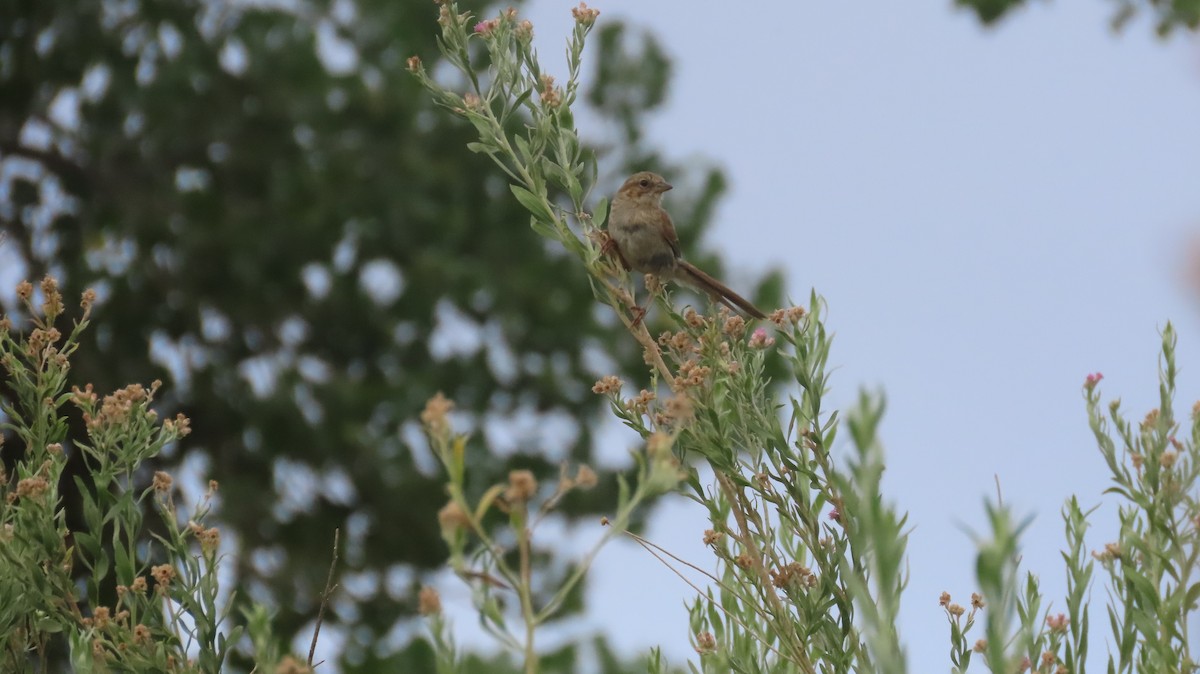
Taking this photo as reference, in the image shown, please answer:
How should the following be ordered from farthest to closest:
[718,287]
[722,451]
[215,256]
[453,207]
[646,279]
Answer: [453,207] → [215,256] → [718,287] → [646,279] → [722,451]

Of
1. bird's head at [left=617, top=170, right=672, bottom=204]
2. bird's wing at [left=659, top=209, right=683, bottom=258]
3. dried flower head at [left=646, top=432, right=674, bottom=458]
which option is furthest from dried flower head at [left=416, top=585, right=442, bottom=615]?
bird's head at [left=617, top=170, right=672, bottom=204]

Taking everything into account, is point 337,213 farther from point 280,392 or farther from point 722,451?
point 722,451

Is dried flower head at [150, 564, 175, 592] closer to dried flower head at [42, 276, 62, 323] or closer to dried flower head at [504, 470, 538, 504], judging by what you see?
dried flower head at [42, 276, 62, 323]

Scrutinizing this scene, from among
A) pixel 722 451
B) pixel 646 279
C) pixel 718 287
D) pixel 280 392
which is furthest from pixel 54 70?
pixel 722 451

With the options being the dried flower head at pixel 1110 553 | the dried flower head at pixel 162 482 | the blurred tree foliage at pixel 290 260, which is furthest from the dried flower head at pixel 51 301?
the blurred tree foliage at pixel 290 260

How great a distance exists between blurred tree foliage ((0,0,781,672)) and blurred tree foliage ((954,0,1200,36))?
9.46 ft

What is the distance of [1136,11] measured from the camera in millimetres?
9938

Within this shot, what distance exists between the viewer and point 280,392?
10719 mm

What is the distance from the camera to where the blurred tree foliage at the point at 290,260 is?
10.6 metres

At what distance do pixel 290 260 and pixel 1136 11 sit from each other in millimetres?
6884

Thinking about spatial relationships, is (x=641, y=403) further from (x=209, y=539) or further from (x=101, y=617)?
(x=101, y=617)

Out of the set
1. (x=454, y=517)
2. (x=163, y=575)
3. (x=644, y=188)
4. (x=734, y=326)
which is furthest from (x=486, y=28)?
(x=644, y=188)

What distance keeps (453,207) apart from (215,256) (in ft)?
6.69

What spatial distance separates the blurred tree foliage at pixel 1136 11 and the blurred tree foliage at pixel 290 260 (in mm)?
2884
